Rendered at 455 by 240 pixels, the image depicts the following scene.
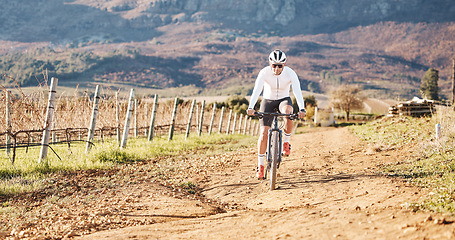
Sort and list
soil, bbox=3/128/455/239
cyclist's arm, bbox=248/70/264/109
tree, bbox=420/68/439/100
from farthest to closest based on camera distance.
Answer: tree, bbox=420/68/439/100 < cyclist's arm, bbox=248/70/264/109 < soil, bbox=3/128/455/239

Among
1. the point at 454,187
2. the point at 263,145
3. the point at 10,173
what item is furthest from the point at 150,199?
the point at 454,187

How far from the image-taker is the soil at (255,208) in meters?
4.19

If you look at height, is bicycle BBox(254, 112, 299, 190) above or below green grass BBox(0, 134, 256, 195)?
above

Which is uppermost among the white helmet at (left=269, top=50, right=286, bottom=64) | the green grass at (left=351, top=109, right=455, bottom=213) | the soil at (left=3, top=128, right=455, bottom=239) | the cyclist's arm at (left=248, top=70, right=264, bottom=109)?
the white helmet at (left=269, top=50, right=286, bottom=64)

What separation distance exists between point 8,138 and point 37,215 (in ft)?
30.0

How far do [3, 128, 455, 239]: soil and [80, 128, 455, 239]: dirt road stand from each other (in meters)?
0.01

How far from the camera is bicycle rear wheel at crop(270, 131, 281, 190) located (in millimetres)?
7234

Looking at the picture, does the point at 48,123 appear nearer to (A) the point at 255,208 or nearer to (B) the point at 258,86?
(B) the point at 258,86

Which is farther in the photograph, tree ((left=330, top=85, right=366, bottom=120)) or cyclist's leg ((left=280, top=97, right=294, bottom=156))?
tree ((left=330, top=85, right=366, bottom=120))

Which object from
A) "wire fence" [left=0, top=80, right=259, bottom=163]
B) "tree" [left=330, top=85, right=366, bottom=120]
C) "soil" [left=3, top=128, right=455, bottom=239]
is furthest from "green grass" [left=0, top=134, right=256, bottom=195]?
"tree" [left=330, top=85, right=366, bottom=120]

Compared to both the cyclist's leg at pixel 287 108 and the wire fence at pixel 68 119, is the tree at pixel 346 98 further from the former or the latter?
the cyclist's leg at pixel 287 108

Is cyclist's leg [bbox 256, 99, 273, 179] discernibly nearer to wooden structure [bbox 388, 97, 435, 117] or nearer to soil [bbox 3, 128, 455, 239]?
soil [bbox 3, 128, 455, 239]

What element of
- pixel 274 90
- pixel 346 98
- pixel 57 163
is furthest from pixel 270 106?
pixel 346 98

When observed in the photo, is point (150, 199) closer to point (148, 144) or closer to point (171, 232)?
point (171, 232)
